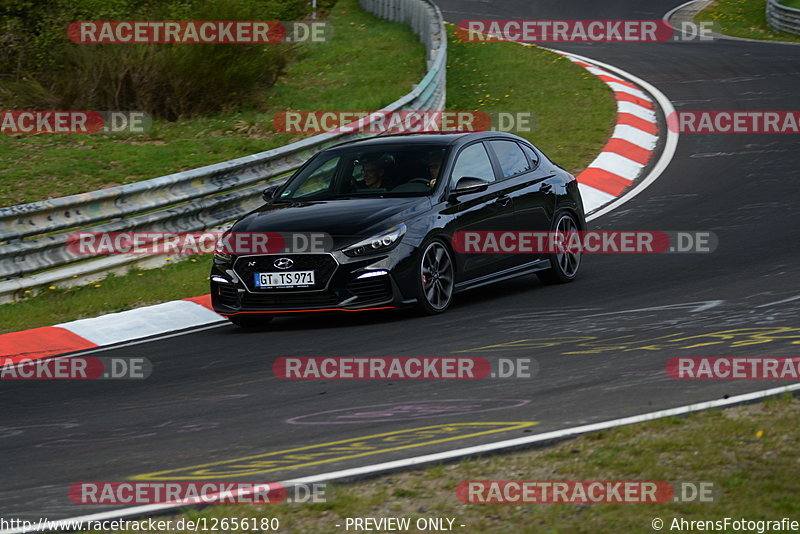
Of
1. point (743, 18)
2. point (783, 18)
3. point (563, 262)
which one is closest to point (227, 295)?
point (563, 262)

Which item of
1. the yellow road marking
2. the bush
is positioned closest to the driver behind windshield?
the yellow road marking

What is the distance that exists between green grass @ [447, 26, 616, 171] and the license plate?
7684mm

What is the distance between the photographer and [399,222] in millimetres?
9445

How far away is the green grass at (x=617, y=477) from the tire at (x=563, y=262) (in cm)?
519

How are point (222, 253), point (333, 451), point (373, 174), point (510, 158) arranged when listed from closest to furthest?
point (333, 451) < point (222, 253) < point (373, 174) < point (510, 158)

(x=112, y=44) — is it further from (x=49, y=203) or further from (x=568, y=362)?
(x=568, y=362)

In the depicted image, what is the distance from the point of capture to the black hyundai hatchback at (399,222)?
9297 millimetres

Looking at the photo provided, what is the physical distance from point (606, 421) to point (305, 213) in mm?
4502

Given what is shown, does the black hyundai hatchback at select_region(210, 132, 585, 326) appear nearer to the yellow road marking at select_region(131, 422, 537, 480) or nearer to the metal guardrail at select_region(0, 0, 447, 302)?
the metal guardrail at select_region(0, 0, 447, 302)

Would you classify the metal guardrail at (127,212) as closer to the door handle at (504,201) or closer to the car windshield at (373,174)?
the car windshield at (373,174)

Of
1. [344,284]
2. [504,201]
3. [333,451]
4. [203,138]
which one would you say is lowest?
[333,451]

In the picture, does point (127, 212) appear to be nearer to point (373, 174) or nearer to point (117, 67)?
point (373, 174)

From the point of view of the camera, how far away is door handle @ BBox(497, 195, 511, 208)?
10.6 metres

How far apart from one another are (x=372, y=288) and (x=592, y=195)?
252 inches
